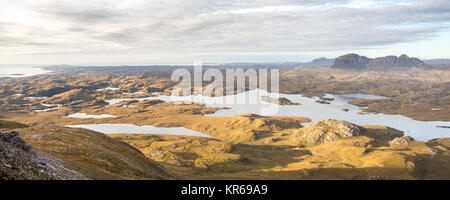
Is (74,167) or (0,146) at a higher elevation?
(0,146)

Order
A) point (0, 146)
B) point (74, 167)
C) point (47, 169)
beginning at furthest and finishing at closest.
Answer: point (74, 167) → point (47, 169) → point (0, 146)

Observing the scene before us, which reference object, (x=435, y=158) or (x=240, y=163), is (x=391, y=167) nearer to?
(x=435, y=158)

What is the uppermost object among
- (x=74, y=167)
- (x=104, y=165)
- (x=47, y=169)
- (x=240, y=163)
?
(x=47, y=169)
